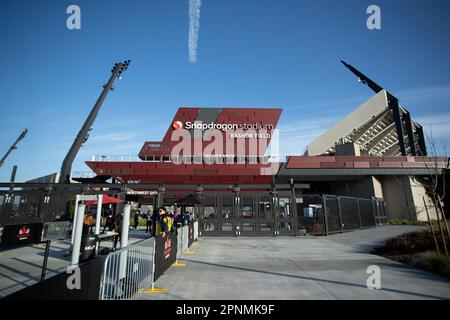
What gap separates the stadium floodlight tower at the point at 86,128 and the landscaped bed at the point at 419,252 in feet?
112

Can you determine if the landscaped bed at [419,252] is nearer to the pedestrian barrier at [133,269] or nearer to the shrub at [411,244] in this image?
the shrub at [411,244]

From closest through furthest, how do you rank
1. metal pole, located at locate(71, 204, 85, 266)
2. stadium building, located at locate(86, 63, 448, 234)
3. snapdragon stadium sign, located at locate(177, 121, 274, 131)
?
metal pole, located at locate(71, 204, 85, 266)
stadium building, located at locate(86, 63, 448, 234)
snapdragon stadium sign, located at locate(177, 121, 274, 131)

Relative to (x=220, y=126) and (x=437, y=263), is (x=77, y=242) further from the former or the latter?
(x=220, y=126)

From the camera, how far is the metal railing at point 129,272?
4.32 m

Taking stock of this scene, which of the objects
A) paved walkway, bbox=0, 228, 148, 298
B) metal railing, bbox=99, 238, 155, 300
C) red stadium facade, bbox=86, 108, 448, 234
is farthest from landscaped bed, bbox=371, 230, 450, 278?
paved walkway, bbox=0, 228, 148, 298

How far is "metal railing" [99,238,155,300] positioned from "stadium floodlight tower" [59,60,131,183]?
3042 cm

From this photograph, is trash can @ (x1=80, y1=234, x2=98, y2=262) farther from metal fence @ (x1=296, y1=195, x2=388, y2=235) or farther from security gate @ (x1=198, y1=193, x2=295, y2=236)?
metal fence @ (x1=296, y1=195, x2=388, y2=235)

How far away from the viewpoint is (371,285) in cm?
577

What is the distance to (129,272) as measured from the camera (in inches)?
195

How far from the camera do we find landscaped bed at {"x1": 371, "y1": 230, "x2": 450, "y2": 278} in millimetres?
6906

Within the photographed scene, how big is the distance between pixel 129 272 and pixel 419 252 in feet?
35.0

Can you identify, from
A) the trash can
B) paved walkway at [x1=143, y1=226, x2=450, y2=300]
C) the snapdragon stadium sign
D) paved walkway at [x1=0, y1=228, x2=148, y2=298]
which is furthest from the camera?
the snapdragon stadium sign

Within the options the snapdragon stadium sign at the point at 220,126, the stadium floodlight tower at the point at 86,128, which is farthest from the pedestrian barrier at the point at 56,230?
the snapdragon stadium sign at the point at 220,126
